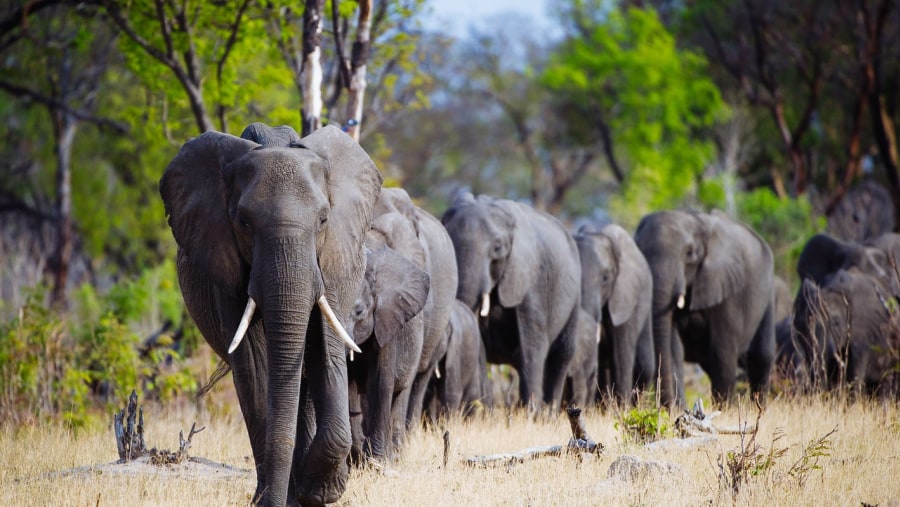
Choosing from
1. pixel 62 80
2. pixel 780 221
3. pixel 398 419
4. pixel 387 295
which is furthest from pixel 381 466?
pixel 780 221

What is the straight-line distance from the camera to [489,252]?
12.0 metres

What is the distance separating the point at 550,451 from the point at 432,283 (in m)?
2.00

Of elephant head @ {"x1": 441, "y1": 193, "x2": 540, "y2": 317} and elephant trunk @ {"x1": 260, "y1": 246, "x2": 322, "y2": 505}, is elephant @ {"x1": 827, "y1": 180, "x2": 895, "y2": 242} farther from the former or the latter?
elephant trunk @ {"x1": 260, "y1": 246, "x2": 322, "y2": 505}

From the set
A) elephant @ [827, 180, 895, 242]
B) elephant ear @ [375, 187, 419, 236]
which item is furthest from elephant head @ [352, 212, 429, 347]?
elephant @ [827, 180, 895, 242]

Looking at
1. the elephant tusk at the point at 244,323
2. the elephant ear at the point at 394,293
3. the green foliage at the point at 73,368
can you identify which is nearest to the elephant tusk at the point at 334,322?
the elephant tusk at the point at 244,323

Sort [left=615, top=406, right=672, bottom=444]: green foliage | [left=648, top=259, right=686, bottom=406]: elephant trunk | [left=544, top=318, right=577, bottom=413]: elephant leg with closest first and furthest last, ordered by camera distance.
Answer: [left=615, top=406, right=672, bottom=444]: green foliage < [left=544, top=318, right=577, bottom=413]: elephant leg < [left=648, top=259, right=686, bottom=406]: elephant trunk

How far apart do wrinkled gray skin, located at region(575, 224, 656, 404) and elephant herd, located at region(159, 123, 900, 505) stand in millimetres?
23

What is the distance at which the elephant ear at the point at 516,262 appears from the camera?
12211 millimetres

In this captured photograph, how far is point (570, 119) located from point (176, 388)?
31548mm

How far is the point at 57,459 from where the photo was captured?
8828 mm

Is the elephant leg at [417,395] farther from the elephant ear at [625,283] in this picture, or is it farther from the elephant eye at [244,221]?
the elephant ear at [625,283]

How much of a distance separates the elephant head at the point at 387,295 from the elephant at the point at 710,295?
6013 millimetres

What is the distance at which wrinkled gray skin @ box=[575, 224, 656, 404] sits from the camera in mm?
13836

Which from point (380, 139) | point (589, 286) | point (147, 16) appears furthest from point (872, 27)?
point (147, 16)
